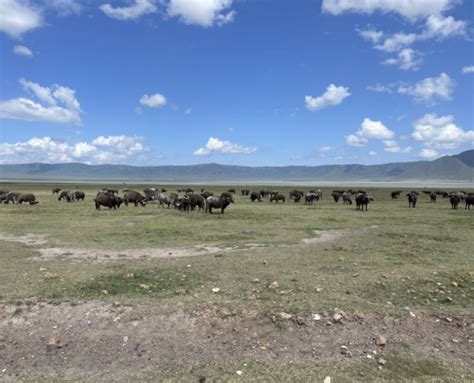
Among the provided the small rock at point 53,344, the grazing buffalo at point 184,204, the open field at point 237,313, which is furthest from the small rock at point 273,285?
the grazing buffalo at point 184,204

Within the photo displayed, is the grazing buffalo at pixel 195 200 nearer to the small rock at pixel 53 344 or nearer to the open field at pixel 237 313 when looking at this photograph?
the open field at pixel 237 313

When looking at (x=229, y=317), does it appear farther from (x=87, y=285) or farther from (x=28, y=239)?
(x=28, y=239)

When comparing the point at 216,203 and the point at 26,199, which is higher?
the point at 216,203

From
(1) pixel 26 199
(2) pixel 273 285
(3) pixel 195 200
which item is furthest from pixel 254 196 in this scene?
(2) pixel 273 285

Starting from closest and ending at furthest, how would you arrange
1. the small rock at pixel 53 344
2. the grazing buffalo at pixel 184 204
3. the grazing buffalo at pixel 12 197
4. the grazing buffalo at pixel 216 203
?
the small rock at pixel 53 344 → the grazing buffalo at pixel 216 203 → the grazing buffalo at pixel 184 204 → the grazing buffalo at pixel 12 197

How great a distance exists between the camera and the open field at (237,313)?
21.3 feet

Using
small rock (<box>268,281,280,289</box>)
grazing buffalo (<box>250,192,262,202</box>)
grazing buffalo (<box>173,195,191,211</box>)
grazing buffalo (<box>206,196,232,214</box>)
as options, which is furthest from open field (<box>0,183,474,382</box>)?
grazing buffalo (<box>250,192,262,202</box>)

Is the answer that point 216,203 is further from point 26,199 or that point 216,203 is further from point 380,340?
point 380,340

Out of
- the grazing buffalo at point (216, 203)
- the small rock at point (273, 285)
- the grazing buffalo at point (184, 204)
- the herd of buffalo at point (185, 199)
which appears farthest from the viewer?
the grazing buffalo at point (184, 204)

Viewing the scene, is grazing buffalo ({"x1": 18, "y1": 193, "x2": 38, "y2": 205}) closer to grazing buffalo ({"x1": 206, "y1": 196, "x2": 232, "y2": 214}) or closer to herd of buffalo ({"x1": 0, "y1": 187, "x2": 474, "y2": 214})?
herd of buffalo ({"x1": 0, "y1": 187, "x2": 474, "y2": 214})

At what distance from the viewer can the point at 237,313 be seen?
27.3ft

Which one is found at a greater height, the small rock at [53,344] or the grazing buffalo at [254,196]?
the grazing buffalo at [254,196]

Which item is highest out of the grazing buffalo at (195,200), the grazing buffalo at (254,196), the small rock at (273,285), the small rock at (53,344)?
the grazing buffalo at (195,200)

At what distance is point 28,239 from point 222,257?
994cm
